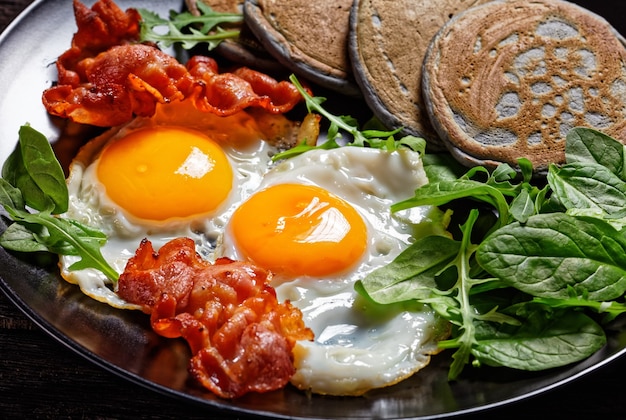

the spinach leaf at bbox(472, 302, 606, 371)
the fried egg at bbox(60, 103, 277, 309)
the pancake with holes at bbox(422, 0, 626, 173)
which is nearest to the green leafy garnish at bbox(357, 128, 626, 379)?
the spinach leaf at bbox(472, 302, 606, 371)

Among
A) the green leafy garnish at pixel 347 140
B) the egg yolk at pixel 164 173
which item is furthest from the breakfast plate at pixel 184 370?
the green leafy garnish at pixel 347 140

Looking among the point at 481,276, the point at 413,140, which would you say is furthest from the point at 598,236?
the point at 413,140

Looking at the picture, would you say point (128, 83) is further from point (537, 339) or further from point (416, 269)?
point (537, 339)

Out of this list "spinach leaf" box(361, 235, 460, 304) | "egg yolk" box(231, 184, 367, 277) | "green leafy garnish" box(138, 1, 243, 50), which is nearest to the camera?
"spinach leaf" box(361, 235, 460, 304)

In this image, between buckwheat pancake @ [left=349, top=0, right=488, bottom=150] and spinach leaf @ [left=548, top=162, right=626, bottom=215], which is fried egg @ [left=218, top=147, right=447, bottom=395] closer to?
buckwheat pancake @ [left=349, top=0, right=488, bottom=150]

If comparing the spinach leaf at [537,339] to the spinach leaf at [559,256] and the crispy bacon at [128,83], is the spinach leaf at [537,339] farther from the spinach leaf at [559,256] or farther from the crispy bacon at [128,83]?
the crispy bacon at [128,83]

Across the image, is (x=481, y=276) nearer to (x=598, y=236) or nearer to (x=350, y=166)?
(x=598, y=236)
